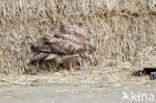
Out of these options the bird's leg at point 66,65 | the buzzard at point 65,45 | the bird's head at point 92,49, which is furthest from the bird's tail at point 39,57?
the bird's head at point 92,49

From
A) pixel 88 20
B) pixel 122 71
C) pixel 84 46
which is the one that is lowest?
pixel 122 71

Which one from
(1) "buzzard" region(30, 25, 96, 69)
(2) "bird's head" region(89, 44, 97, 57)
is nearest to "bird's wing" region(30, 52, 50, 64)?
(1) "buzzard" region(30, 25, 96, 69)

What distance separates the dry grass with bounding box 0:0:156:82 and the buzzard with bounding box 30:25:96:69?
8.7 inches

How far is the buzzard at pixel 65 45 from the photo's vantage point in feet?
22.7

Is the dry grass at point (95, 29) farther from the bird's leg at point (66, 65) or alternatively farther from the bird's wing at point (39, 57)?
the bird's leg at point (66, 65)

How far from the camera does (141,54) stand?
25.8 ft

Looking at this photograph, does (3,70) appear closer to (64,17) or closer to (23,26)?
(23,26)

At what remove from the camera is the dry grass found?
6.88 metres

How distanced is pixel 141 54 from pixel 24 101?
4864 mm

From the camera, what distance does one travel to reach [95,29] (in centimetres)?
756

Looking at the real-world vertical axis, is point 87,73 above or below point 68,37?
below

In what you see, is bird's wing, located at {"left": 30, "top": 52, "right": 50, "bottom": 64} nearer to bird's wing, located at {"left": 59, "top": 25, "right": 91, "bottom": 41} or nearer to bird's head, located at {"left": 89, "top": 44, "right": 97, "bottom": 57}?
bird's wing, located at {"left": 59, "top": 25, "right": 91, "bottom": 41}

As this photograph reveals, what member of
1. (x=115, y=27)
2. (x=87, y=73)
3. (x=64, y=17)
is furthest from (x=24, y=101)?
(x=115, y=27)

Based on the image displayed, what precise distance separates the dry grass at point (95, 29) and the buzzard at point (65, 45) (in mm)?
222
